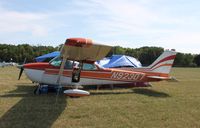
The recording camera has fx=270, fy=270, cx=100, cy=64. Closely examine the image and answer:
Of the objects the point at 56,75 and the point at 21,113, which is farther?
the point at 56,75

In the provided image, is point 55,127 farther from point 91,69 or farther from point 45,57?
point 45,57

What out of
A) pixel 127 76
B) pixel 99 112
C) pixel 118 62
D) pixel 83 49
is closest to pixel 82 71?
pixel 127 76

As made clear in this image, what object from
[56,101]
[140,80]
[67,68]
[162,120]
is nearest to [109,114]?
[162,120]

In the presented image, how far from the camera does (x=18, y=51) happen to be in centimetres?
10038

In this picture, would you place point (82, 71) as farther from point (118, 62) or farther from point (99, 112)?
point (118, 62)

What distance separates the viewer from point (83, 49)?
8047 mm

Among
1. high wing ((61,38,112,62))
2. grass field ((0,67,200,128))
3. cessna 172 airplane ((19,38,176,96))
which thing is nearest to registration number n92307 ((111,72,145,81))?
cessna 172 airplane ((19,38,176,96))

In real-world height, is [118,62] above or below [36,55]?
above

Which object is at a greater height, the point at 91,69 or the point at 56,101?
the point at 91,69

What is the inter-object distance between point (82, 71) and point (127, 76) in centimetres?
217

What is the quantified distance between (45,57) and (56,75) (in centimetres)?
724

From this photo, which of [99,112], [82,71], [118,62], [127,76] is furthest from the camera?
[118,62]

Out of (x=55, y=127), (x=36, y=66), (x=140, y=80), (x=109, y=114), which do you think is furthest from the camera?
(x=140, y=80)

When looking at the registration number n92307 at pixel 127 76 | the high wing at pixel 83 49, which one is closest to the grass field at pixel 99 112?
the high wing at pixel 83 49
